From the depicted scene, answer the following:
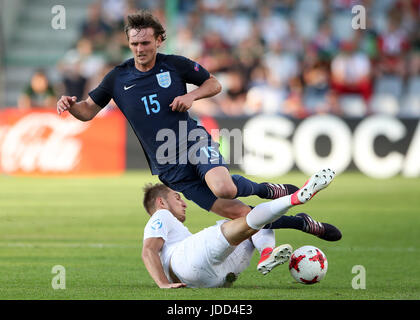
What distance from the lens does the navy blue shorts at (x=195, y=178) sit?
25.7ft

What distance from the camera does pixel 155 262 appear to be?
717cm

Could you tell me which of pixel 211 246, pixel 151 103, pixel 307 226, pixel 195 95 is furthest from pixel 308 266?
pixel 151 103

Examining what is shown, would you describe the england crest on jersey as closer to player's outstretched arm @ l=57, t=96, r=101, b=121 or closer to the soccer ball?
player's outstretched arm @ l=57, t=96, r=101, b=121

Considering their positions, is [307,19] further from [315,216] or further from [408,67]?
[315,216]

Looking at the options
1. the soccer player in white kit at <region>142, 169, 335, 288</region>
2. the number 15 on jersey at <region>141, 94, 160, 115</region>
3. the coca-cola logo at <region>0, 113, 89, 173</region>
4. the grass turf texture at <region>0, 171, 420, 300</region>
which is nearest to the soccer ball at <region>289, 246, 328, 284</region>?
the grass turf texture at <region>0, 171, 420, 300</region>

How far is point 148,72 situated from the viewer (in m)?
8.12

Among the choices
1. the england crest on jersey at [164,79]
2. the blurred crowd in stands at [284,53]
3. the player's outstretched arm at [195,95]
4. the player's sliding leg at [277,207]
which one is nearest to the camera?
the player's sliding leg at [277,207]

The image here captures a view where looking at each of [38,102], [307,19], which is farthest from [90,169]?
[307,19]

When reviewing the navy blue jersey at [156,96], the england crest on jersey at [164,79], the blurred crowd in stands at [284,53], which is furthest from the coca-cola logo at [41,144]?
the england crest on jersey at [164,79]

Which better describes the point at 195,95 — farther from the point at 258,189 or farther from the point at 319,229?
the point at 319,229

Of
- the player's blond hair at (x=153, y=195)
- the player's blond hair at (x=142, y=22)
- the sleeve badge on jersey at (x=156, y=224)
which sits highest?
the player's blond hair at (x=142, y=22)

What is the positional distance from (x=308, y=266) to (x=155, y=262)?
1233mm

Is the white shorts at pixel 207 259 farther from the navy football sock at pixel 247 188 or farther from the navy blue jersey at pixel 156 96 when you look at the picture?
the navy blue jersey at pixel 156 96

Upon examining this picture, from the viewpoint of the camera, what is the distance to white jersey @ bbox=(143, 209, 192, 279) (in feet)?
24.1
